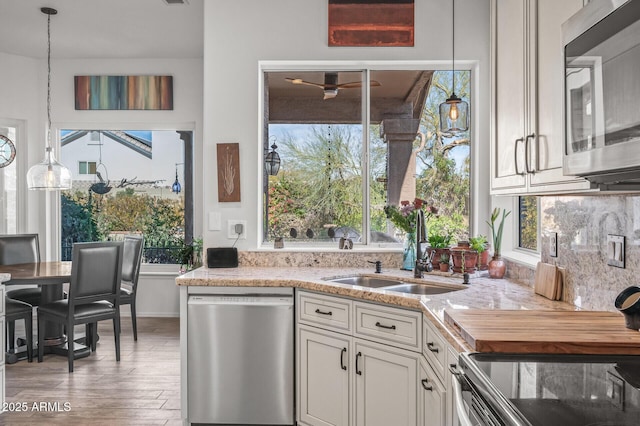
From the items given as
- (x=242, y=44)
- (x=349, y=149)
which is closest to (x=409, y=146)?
(x=349, y=149)

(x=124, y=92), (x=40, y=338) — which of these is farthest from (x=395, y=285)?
(x=124, y=92)

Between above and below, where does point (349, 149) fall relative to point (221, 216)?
above

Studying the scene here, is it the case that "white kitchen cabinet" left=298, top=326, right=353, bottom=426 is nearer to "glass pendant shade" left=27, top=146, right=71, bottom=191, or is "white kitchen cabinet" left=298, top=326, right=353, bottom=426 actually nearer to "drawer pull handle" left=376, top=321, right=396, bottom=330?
"drawer pull handle" left=376, top=321, right=396, bottom=330

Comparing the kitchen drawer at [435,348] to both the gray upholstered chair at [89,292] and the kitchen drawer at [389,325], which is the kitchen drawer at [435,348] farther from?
the gray upholstered chair at [89,292]

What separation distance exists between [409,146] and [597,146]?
2202mm

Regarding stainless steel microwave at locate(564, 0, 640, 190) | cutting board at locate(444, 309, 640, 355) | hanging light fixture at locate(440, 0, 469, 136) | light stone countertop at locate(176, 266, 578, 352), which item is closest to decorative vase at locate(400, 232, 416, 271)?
light stone countertop at locate(176, 266, 578, 352)

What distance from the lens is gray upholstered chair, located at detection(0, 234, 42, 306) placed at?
14.3 ft

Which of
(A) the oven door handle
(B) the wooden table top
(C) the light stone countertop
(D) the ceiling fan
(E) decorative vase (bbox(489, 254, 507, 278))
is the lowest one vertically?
(A) the oven door handle

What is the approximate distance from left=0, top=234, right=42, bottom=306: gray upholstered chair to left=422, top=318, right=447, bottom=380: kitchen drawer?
359 centimetres

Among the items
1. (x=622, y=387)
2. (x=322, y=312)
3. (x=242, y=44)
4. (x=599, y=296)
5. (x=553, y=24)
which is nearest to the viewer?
(x=622, y=387)

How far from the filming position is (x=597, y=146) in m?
1.17

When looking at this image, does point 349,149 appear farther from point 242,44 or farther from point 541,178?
point 541,178

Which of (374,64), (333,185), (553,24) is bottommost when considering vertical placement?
(333,185)

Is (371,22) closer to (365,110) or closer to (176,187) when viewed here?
(365,110)
